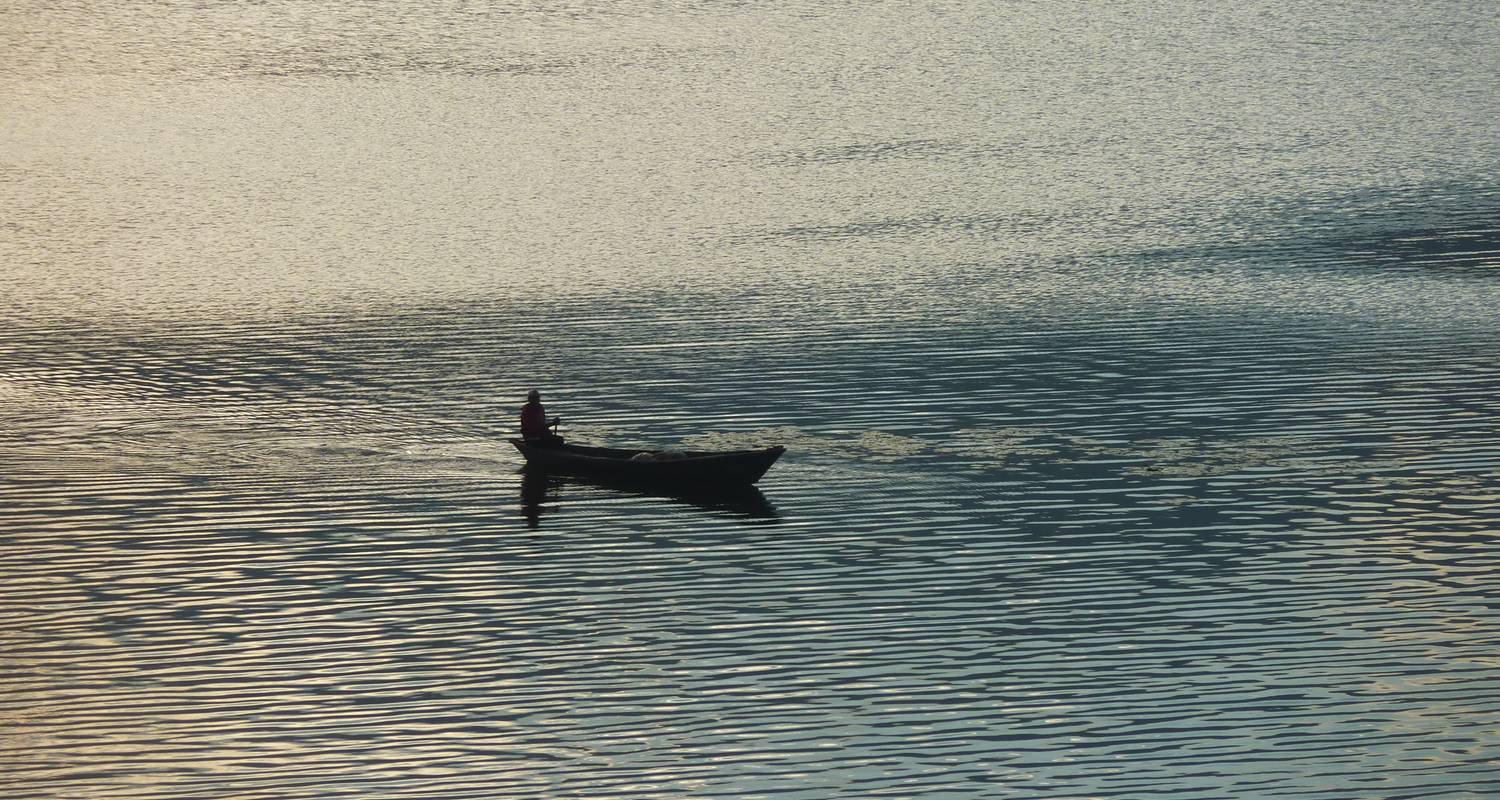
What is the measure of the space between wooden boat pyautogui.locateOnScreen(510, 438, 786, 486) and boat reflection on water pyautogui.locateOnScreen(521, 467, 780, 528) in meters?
0.20

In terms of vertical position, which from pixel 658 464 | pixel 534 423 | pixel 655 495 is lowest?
pixel 655 495

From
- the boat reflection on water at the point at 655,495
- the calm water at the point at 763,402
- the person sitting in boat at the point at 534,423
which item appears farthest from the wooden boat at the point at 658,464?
the calm water at the point at 763,402

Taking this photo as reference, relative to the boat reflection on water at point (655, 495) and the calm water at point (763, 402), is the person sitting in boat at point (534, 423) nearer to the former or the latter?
the boat reflection on water at point (655, 495)

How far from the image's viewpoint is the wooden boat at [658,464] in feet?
131

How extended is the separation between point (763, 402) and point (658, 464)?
9.52 m

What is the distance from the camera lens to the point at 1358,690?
90.1 ft

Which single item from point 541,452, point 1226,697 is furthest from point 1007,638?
point 541,452

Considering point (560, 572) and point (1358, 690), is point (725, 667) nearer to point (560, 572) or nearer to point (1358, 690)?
point (560, 572)

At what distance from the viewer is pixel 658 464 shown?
40688mm

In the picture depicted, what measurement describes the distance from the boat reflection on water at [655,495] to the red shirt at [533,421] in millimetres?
901

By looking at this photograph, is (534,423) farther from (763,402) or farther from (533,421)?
(763,402)

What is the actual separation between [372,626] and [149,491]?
41.0 feet

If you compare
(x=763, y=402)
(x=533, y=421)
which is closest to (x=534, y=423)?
(x=533, y=421)

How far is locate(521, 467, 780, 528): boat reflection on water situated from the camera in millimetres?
39406
